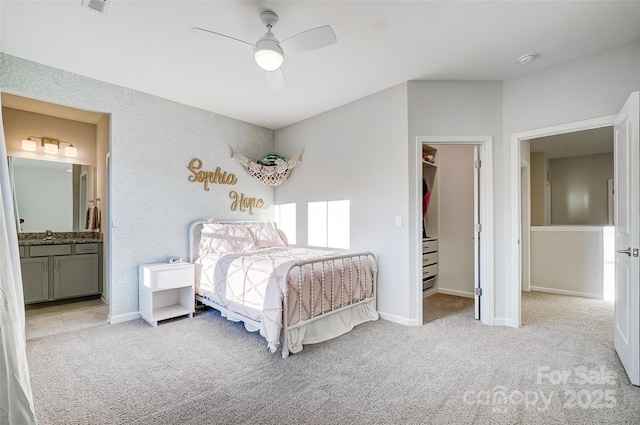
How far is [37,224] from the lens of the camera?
14.0 ft

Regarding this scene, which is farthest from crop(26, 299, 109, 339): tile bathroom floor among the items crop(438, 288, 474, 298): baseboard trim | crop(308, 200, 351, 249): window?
crop(438, 288, 474, 298): baseboard trim

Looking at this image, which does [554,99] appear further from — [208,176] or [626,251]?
[208,176]

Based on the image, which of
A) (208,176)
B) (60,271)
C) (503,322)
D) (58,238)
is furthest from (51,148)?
(503,322)

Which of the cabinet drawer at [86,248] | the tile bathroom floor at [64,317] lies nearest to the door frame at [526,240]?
the tile bathroom floor at [64,317]

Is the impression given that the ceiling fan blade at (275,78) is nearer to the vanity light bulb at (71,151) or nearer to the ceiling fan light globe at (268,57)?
the ceiling fan light globe at (268,57)

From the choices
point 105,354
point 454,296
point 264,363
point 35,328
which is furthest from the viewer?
point 454,296

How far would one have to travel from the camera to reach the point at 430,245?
4.87 metres

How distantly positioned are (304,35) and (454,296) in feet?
14.0

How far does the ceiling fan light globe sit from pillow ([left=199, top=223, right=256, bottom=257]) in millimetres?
2365

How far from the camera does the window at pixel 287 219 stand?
4.93 m

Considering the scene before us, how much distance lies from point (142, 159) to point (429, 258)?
430cm

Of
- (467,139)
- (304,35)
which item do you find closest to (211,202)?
(304,35)

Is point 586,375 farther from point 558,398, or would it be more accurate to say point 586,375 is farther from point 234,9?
point 234,9

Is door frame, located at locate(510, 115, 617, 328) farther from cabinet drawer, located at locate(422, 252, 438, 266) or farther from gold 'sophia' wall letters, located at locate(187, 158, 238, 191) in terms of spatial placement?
gold 'sophia' wall letters, located at locate(187, 158, 238, 191)
